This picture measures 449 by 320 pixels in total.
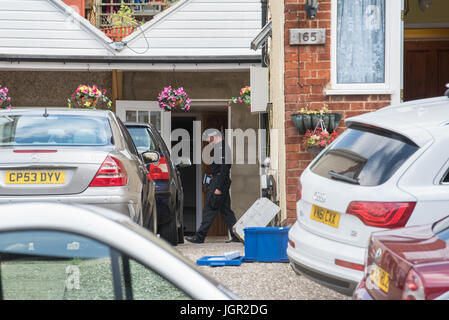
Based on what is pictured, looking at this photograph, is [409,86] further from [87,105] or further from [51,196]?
[51,196]

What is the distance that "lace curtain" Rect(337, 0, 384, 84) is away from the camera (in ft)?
30.0

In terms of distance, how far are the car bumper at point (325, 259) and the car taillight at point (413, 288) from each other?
1.66 m

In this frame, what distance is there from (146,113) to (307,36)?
7.43 meters

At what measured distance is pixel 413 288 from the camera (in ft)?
10.2

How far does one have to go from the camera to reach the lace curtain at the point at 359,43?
9.14 meters

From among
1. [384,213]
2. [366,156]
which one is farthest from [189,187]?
[384,213]

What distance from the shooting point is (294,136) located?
29.7 feet

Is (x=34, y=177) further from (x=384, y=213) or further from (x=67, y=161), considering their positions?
(x=384, y=213)

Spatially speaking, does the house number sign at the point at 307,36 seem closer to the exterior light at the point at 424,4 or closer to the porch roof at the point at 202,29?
the exterior light at the point at 424,4

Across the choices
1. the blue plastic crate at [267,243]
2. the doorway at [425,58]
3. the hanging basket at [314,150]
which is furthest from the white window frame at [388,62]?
the doorway at [425,58]

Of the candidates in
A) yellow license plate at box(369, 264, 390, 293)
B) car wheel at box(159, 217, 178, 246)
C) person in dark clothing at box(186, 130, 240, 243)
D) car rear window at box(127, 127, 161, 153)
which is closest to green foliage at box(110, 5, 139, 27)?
person in dark clothing at box(186, 130, 240, 243)


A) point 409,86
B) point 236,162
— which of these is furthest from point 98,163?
point 236,162

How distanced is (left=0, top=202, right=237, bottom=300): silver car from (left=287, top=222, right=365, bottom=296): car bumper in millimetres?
2485

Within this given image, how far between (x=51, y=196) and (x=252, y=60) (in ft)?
29.4
